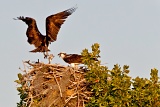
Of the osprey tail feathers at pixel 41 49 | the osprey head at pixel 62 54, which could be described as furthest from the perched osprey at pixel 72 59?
the osprey tail feathers at pixel 41 49

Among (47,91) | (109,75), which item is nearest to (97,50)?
(109,75)

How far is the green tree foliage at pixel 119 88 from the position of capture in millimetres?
14195

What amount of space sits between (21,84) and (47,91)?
2.75ft

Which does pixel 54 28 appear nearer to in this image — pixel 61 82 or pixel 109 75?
pixel 61 82

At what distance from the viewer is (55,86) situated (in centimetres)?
1589

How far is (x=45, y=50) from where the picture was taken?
60.9 feet

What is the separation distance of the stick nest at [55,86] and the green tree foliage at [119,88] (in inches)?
26.3

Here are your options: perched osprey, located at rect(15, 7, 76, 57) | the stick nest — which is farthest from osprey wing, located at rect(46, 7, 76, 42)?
the stick nest

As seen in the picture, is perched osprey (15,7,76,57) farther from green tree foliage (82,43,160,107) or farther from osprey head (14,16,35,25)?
green tree foliage (82,43,160,107)

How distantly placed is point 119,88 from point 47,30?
16.5ft

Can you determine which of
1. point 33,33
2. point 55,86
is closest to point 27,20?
point 33,33

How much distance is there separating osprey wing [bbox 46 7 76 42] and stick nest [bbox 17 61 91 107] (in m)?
2.28

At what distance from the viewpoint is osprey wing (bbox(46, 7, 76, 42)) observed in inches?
729

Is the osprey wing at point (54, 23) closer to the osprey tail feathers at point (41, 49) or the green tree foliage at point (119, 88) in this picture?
the osprey tail feathers at point (41, 49)
